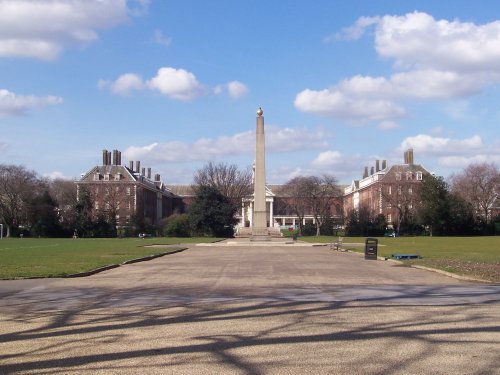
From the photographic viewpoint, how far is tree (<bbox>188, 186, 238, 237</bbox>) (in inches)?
3423

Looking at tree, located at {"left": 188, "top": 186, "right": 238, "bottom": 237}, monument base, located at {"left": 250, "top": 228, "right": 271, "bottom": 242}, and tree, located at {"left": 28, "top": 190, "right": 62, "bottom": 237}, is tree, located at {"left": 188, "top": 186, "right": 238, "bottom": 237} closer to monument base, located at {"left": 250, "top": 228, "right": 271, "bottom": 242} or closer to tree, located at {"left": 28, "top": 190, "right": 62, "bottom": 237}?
→ tree, located at {"left": 28, "top": 190, "right": 62, "bottom": 237}

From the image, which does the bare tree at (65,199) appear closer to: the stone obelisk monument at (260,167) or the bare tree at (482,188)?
the stone obelisk monument at (260,167)

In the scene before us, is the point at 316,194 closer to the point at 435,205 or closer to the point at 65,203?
the point at 435,205

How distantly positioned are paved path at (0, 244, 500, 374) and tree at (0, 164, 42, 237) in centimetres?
7623

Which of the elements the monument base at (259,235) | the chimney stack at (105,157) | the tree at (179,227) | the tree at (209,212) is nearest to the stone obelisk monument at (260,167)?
the monument base at (259,235)

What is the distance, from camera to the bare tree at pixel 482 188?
9481cm

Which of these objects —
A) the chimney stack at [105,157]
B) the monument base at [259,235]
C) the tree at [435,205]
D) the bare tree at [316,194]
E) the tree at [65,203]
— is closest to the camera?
the monument base at [259,235]

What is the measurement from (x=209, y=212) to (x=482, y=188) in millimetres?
43769

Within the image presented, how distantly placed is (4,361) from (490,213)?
99.2 m

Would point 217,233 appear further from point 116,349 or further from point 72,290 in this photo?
point 116,349

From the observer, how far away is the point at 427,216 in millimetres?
86938

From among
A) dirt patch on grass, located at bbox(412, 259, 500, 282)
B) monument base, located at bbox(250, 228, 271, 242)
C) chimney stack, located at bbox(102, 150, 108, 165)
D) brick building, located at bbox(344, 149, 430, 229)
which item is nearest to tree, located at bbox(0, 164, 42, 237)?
chimney stack, located at bbox(102, 150, 108, 165)

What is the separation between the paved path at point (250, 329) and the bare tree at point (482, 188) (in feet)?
275

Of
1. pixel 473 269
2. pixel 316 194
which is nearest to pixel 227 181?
pixel 316 194
